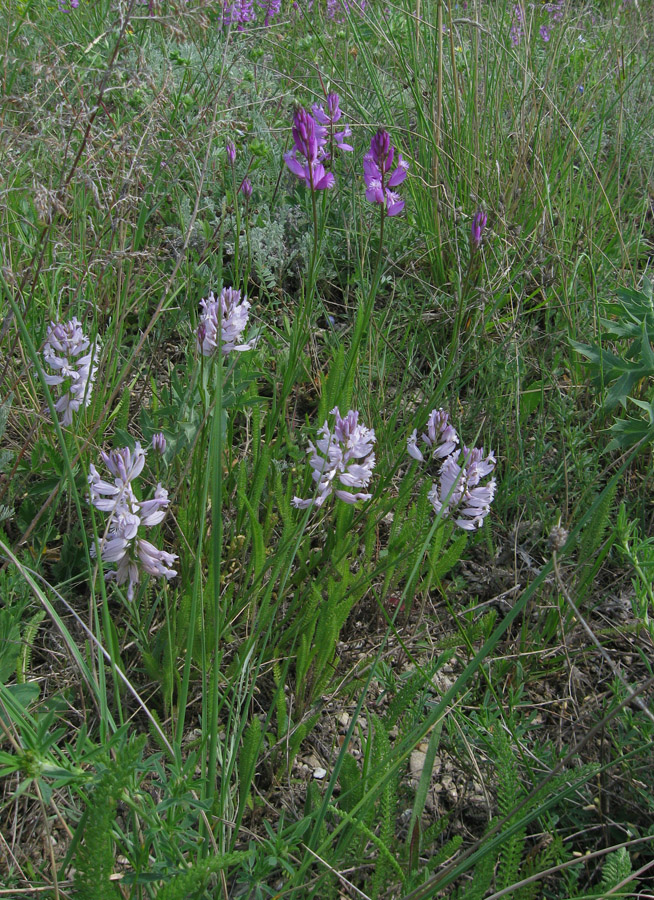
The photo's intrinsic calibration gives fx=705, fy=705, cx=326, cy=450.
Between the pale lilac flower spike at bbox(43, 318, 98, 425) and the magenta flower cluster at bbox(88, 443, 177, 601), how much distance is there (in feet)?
1.24

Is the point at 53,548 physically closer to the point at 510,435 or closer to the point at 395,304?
the point at 510,435

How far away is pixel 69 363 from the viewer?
1740 mm

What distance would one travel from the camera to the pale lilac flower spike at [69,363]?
170cm

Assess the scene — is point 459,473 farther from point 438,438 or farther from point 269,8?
point 269,8

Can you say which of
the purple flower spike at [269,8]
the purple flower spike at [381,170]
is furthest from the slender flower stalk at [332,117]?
the purple flower spike at [269,8]

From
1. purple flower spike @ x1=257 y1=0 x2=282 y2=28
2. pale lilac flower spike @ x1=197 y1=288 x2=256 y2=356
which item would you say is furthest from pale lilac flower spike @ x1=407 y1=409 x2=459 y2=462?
purple flower spike @ x1=257 y1=0 x2=282 y2=28

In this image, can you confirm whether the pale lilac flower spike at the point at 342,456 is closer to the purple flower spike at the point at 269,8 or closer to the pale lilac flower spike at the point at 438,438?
the pale lilac flower spike at the point at 438,438

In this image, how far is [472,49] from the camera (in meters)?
3.04

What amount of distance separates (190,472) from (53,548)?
407 mm

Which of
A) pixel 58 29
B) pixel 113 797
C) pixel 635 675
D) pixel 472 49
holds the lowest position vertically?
pixel 635 675

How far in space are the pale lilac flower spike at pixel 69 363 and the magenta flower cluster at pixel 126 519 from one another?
377 mm

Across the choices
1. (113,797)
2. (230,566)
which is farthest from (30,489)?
(113,797)

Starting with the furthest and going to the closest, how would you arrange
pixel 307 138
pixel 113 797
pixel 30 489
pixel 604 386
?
pixel 604 386
pixel 30 489
pixel 307 138
pixel 113 797

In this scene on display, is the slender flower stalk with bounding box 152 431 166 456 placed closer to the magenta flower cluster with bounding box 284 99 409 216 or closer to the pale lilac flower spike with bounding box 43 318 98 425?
the pale lilac flower spike with bounding box 43 318 98 425
